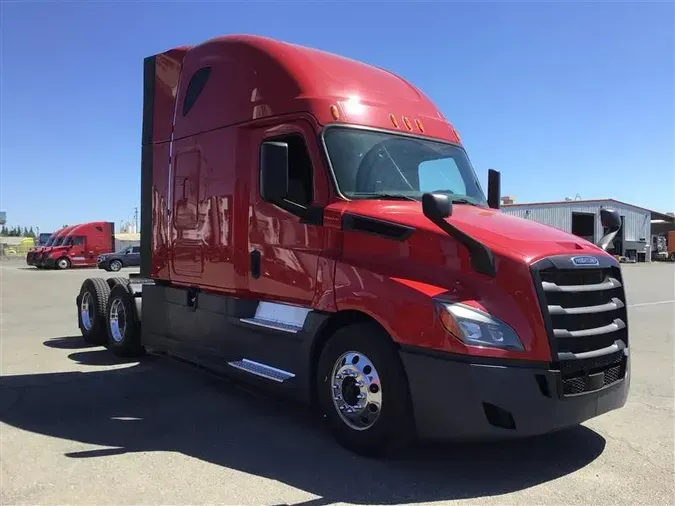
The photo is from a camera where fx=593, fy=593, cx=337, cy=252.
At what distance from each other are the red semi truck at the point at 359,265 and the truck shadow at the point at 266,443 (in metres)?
0.31

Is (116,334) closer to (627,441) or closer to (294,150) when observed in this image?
(294,150)

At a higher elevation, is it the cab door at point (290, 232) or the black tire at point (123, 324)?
the cab door at point (290, 232)

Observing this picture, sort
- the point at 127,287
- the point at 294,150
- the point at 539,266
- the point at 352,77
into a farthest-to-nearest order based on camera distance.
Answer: the point at 127,287 → the point at 352,77 → the point at 294,150 → the point at 539,266

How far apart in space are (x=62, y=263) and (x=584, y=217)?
41831 mm

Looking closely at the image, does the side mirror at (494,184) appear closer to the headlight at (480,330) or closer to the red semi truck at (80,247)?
the headlight at (480,330)

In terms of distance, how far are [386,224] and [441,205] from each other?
59 cm

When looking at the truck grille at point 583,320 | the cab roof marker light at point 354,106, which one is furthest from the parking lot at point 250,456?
the cab roof marker light at point 354,106

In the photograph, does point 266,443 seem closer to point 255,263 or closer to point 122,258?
point 255,263

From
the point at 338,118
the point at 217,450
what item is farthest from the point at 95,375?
the point at 338,118

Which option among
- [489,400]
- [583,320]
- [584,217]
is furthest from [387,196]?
[584,217]

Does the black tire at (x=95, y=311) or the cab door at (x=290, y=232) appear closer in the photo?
the cab door at (x=290, y=232)

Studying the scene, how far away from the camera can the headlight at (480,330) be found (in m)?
3.88

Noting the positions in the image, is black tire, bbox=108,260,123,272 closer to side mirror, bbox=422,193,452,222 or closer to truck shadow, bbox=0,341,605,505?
truck shadow, bbox=0,341,605,505

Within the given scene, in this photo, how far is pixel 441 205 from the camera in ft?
13.2
